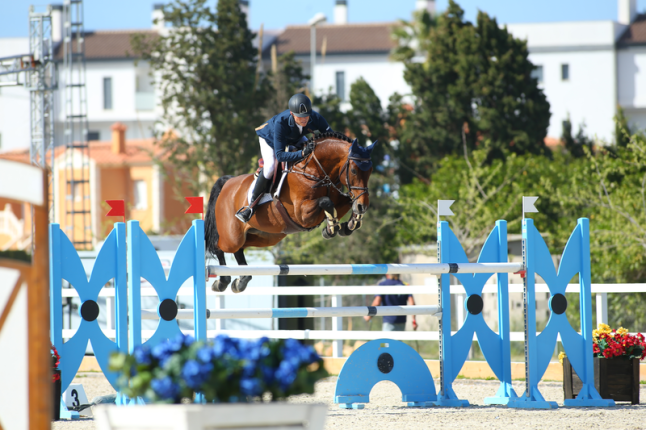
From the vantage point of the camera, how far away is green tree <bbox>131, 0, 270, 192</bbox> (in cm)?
1869

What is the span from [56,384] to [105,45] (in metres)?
32.7

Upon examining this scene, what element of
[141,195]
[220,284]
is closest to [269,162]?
[220,284]

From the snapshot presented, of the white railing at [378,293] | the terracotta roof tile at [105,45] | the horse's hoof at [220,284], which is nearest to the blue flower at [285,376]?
the horse's hoof at [220,284]

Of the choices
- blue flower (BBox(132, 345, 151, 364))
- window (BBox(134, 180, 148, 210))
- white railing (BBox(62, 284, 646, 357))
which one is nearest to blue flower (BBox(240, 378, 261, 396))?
blue flower (BBox(132, 345, 151, 364))

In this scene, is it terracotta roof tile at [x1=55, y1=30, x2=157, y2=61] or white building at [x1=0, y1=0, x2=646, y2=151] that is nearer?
white building at [x1=0, y1=0, x2=646, y2=151]

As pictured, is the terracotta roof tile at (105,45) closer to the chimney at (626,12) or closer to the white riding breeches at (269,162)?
the chimney at (626,12)

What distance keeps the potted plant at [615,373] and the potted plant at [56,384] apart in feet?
11.6

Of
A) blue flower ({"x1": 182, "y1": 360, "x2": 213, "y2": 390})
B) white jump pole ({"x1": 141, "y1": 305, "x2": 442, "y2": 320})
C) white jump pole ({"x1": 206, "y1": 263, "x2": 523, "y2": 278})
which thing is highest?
white jump pole ({"x1": 206, "y1": 263, "x2": 523, "y2": 278})

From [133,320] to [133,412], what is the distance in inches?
95.6

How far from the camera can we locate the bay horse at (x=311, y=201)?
5047 mm

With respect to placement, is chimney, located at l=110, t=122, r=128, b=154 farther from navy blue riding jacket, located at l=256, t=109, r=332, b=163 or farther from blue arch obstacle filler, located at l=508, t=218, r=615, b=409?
blue arch obstacle filler, located at l=508, t=218, r=615, b=409

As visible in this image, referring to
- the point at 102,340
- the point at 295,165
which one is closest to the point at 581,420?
the point at 295,165

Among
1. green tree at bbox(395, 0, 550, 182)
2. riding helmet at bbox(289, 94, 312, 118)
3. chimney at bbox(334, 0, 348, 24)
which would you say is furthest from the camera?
chimney at bbox(334, 0, 348, 24)

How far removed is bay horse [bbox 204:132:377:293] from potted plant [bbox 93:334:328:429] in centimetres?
259
